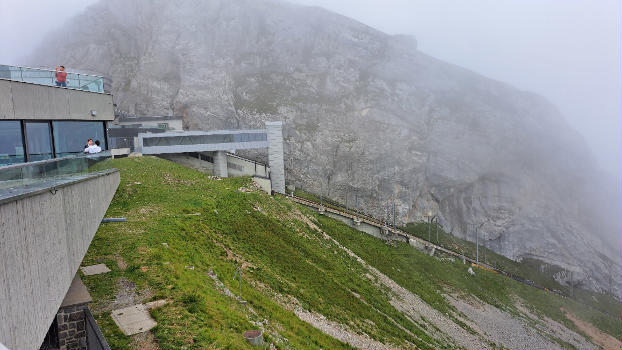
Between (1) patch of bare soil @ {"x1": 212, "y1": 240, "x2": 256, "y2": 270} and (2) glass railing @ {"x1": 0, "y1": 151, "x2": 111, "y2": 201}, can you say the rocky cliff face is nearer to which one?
(1) patch of bare soil @ {"x1": 212, "y1": 240, "x2": 256, "y2": 270}

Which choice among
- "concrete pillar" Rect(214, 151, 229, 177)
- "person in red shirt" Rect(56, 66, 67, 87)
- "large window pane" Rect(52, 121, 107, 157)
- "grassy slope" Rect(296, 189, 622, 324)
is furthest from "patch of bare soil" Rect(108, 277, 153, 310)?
"grassy slope" Rect(296, 189, 622, 324)

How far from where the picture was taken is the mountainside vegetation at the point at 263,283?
15047 mm

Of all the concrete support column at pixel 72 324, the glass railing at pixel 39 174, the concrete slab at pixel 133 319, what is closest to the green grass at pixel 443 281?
the concrete slab at pixel 133 319

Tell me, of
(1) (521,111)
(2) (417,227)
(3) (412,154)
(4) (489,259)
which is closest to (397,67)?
(3) (412,154)

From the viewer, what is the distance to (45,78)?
17.3 metres

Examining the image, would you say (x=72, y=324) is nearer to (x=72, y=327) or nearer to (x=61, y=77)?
(x=72, y=327)

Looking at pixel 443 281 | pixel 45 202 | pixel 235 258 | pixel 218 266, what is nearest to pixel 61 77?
pixel 45 202

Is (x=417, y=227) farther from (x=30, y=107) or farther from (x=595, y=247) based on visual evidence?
(x=30, y=107)

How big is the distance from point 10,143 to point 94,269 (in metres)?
6.26

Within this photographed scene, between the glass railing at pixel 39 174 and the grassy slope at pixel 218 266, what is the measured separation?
5.14 meters

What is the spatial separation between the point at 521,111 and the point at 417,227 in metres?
65.1

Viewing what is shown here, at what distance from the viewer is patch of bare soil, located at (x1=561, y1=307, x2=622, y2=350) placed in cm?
6076

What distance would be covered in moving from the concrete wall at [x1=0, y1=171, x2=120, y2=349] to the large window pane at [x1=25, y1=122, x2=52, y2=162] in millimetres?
4849

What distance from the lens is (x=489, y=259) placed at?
92438mm
